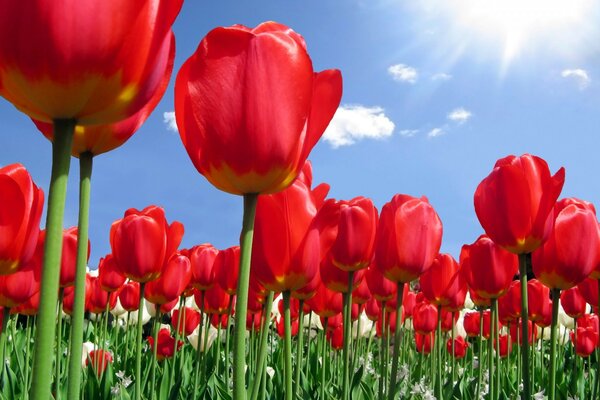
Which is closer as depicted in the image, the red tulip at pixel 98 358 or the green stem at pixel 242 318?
the green stem at pixel 242 318

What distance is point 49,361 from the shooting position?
0.88 metres

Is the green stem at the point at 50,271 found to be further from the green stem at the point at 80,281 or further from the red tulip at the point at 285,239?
the red tulip at the point at 285,239

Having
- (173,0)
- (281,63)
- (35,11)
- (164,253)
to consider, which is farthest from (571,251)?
(35,11)

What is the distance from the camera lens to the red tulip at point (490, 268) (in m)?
3.62

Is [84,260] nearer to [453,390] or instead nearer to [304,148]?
[304,148]

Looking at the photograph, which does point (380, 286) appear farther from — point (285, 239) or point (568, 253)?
point (285, 239)

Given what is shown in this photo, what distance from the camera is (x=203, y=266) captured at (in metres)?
4.85

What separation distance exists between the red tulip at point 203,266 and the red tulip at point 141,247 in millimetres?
1581

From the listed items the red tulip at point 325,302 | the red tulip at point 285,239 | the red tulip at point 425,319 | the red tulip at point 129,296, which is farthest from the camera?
the red tulip at point 425,319

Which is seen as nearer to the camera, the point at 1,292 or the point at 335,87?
the point at 335,87

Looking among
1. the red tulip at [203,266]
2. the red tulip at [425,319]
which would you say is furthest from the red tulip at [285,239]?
the red tulip at [425,319]

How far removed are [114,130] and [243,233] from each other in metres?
0.43

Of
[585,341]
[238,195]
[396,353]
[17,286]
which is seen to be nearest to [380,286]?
[396,353]

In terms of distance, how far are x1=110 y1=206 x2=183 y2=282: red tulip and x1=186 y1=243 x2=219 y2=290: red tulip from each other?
5.19ft
